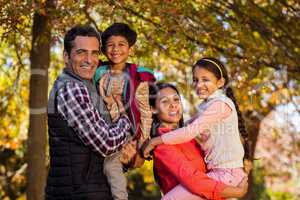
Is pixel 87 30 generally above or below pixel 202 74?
above

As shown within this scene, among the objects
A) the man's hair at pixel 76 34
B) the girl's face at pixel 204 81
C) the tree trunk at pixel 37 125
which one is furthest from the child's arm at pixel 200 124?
the tree trunk at pixel 37 125

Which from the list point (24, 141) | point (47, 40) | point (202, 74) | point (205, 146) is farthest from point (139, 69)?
point (24, 141)

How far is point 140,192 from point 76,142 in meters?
11.8

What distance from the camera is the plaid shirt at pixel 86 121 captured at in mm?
3242

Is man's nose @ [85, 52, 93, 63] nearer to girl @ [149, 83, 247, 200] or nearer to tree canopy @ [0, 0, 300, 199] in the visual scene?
girl @ [149, 83, 247, 200]

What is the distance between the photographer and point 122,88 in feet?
11.9

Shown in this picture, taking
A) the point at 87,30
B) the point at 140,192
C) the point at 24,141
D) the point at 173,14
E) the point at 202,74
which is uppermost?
the point at 173,14

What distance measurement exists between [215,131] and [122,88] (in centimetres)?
64

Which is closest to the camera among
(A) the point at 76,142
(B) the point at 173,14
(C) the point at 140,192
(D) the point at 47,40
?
(A) the point at 76,142

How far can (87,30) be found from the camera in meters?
3.52

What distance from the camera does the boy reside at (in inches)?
136

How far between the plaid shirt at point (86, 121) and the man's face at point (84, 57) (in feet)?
0.49

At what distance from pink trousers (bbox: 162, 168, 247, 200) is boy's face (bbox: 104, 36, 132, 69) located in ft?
2.89

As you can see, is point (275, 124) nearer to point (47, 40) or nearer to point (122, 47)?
point (47, 40)
